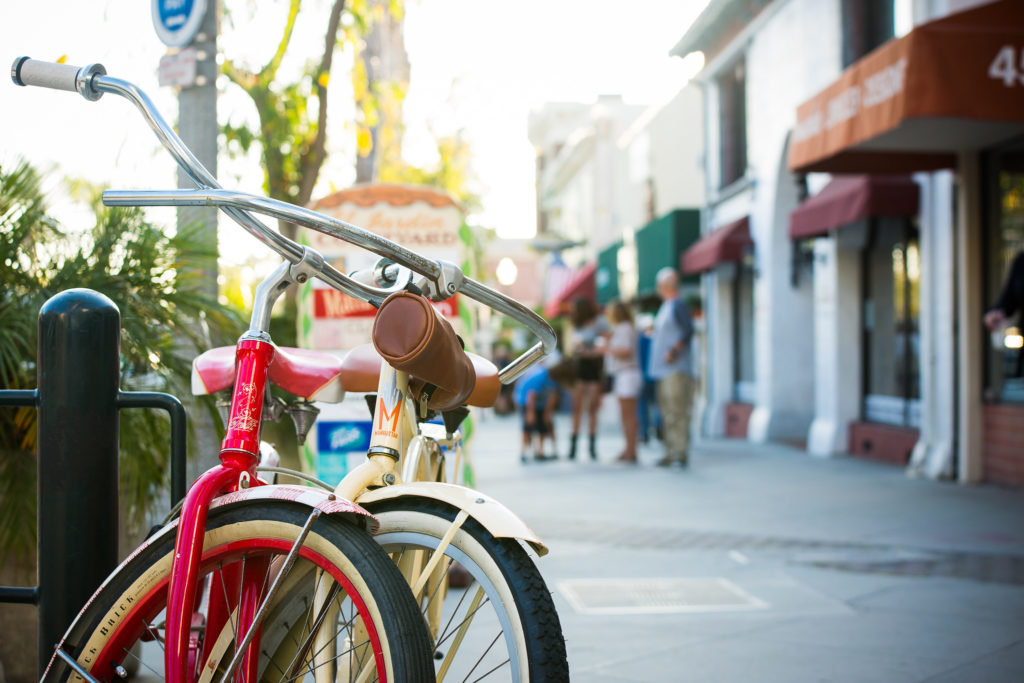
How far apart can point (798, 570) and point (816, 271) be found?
26.9ft

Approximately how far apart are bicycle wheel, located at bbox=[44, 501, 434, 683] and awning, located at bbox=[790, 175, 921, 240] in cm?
912

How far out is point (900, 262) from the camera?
11.6 metres

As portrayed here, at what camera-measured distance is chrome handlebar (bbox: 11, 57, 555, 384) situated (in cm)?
203

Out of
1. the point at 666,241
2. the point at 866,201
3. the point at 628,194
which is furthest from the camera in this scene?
the point at 628,194

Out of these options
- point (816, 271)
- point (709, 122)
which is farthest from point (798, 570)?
point (709, 122)

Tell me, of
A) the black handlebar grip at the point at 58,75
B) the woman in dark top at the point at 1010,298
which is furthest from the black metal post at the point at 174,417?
the woman in dark top at the point at 1010,298

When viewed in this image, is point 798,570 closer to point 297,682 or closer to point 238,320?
point 238,320

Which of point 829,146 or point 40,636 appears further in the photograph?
point 829,146

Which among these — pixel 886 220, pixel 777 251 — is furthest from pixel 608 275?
pixel 886 220

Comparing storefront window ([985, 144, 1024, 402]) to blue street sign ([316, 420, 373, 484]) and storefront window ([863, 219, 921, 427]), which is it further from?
blue street sign ([316, 420, 373, 484])

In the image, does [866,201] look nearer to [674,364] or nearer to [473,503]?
[674,364]

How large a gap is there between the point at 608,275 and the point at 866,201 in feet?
49.8

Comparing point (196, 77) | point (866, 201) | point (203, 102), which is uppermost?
point (866, 201)

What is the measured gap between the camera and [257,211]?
2.08 metres
